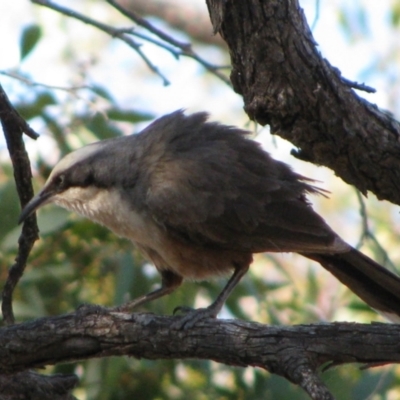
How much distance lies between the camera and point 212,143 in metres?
4.80

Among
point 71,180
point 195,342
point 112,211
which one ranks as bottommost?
point 195,342

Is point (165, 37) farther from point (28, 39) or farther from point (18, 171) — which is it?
point (18, 171)

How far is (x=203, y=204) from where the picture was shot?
446 centimetres

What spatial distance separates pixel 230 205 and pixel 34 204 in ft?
3.46

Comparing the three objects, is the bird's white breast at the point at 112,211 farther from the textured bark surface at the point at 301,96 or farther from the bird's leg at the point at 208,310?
the textured bark surface at the point at 301,96

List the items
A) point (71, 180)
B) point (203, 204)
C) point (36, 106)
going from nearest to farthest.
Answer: point (203, 204), point (71, 180), point (36, 106)

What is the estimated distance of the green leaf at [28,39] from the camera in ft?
18.0

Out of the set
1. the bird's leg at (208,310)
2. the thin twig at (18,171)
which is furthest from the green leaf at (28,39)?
the bird's leg at (208,310)

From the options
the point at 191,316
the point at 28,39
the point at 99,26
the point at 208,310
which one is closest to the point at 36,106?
the point at 28,39

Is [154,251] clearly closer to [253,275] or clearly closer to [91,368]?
[91,368]

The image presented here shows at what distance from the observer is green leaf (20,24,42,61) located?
216 inches

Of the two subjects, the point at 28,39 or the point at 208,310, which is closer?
the point at 208,310

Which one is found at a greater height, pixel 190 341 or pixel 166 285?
pixel 166 285

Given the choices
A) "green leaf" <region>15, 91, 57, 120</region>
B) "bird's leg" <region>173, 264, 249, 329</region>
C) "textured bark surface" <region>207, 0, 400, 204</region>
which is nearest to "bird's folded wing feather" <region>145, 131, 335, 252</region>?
"bird's leg" <region>173, 264, 249, 329</region>
